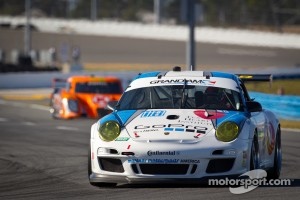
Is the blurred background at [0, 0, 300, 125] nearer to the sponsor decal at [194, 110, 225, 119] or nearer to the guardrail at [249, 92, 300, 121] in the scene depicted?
the guardrail at [249, 92, 300, 121]

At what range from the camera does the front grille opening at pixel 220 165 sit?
9.60m

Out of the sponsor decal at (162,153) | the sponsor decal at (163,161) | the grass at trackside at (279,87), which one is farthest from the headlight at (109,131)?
the grass at trackside at (279,87)

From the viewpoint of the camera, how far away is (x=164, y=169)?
31.8ft

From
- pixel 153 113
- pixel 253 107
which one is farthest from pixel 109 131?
pixel 253 107

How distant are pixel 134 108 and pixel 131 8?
73.4 metres

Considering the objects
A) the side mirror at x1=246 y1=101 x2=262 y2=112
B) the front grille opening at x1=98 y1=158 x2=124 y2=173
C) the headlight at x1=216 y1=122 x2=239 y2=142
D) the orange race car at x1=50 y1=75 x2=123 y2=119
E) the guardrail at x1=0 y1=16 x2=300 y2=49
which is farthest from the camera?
the guardrail at x1=0 y1=16 x2=300 y2=49

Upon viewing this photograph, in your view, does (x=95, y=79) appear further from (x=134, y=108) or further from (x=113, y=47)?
(x=113, y=47)

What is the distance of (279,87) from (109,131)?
3000cm

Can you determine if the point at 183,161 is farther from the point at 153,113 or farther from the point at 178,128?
the point at 153,113

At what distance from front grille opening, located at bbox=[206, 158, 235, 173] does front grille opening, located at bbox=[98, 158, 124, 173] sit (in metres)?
0.89

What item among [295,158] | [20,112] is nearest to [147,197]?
[295,158]

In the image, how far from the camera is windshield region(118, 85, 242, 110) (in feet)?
34.9

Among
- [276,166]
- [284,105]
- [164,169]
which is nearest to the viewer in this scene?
[164,169]

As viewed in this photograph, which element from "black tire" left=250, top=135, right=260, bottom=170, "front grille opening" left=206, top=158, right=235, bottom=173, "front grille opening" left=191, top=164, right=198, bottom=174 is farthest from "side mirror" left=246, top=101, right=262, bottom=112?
"front grille opening" left=191, top=164, right=198, bottom=174
